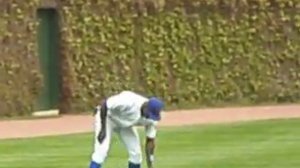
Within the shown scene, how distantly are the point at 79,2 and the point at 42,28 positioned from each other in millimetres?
962

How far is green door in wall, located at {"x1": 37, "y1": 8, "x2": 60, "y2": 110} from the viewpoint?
83.7 feet

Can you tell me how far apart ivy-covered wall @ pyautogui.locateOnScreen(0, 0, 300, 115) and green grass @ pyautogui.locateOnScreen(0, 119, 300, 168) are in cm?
413

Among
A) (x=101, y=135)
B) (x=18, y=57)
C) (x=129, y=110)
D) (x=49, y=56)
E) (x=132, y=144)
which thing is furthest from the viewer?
(x=49, y=56)

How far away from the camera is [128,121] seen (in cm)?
1367

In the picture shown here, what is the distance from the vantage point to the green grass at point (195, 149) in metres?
16.4

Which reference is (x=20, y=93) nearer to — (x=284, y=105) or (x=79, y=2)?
(x=79, y=2)

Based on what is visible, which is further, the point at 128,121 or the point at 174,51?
the point at 174,51

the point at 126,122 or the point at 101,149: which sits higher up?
the point at 126,122

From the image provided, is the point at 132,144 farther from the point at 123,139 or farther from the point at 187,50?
the point at 187,50

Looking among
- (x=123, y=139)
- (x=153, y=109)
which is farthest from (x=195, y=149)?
(x=153, y=109)

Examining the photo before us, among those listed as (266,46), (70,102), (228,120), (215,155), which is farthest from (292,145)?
(266,46)

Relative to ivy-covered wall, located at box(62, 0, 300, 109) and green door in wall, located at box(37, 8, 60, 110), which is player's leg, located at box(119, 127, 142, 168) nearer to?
ivy-covered wall, located at box(62, 0, 300, 109)

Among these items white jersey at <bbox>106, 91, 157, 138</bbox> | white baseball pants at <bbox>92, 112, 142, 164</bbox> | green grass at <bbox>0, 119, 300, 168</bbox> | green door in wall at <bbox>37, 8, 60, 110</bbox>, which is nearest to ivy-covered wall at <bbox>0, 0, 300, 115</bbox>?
green door in wall at <bbox>37, 8, 60, 110</bbox>

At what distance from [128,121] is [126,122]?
0.10 ft
